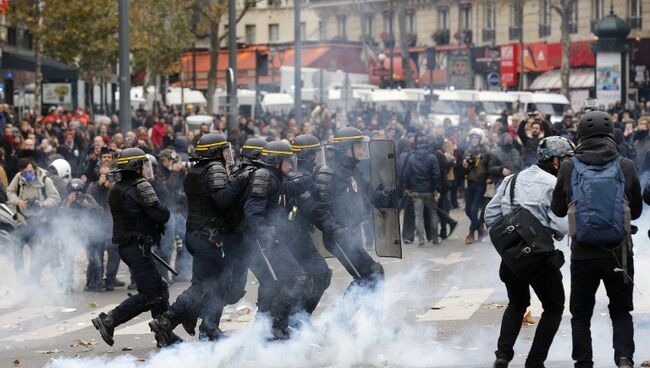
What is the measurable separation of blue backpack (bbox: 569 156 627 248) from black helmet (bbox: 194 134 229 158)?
10.2ft

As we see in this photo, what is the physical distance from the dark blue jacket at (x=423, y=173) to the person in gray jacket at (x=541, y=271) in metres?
11.0

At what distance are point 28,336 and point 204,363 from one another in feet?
10.6

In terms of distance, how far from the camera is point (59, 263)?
16.0 meters

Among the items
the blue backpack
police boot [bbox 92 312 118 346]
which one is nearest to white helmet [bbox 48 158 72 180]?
police boot [bbox 92 312 118 346]

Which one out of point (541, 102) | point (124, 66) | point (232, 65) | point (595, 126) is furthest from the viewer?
point (541, 102)

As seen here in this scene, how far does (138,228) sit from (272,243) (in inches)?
51.7

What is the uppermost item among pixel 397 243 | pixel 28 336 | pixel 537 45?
pixel 537 45

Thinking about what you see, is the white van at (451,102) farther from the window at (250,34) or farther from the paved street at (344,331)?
the window at (250,34)

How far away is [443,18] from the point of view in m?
71.8

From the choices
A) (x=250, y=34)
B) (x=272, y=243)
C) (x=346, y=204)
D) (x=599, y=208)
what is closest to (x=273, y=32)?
(x=250, y=34)

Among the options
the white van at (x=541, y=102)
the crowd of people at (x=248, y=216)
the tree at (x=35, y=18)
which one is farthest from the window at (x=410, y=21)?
the crowd of people at (x=248, y=216)

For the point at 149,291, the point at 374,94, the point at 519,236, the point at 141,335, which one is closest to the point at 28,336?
the point at 141,335

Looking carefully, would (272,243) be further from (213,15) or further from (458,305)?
(213,15)

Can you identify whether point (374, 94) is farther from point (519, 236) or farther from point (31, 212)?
point (519, 236)
